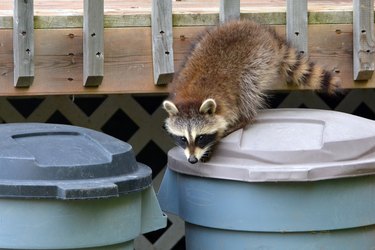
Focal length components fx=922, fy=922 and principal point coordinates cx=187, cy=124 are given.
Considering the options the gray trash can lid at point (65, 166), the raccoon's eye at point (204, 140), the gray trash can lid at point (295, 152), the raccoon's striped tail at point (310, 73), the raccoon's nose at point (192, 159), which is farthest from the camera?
the raccoon's striped tail at point (310, 73)

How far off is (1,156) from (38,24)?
1.25 m

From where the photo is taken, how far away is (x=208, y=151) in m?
3.72

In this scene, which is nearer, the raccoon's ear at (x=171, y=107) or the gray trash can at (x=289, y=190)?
the gray trash can at (x=289, y=190)

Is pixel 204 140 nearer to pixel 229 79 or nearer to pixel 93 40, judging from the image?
pixel 229 79

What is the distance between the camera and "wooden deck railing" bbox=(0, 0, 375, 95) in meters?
4.16

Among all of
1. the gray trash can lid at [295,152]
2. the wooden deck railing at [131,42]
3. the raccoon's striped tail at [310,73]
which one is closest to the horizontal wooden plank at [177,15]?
the wooden deck railing at [131,42]

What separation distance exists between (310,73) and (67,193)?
1.73 m

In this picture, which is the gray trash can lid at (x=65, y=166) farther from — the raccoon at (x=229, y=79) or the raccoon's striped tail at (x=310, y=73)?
the raccoon's striped tail at (x=310, y=73)

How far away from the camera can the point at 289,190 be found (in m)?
3.41

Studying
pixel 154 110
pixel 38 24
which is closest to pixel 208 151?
pixel 38 24

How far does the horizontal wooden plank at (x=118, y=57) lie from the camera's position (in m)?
4.20

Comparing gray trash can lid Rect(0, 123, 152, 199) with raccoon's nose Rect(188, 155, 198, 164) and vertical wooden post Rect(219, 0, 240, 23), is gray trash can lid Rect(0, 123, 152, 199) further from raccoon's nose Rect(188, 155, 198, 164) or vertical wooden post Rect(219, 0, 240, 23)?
vertical wooden post Rect(219, 0, 240, 23)

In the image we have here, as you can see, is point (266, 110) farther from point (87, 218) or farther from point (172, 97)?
point (87, 218)

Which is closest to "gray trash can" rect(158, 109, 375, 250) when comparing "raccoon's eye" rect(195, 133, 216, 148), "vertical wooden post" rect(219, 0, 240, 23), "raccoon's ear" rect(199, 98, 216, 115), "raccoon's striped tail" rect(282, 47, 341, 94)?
"raccoon's eye" rect(195, 133, 216, 148)
